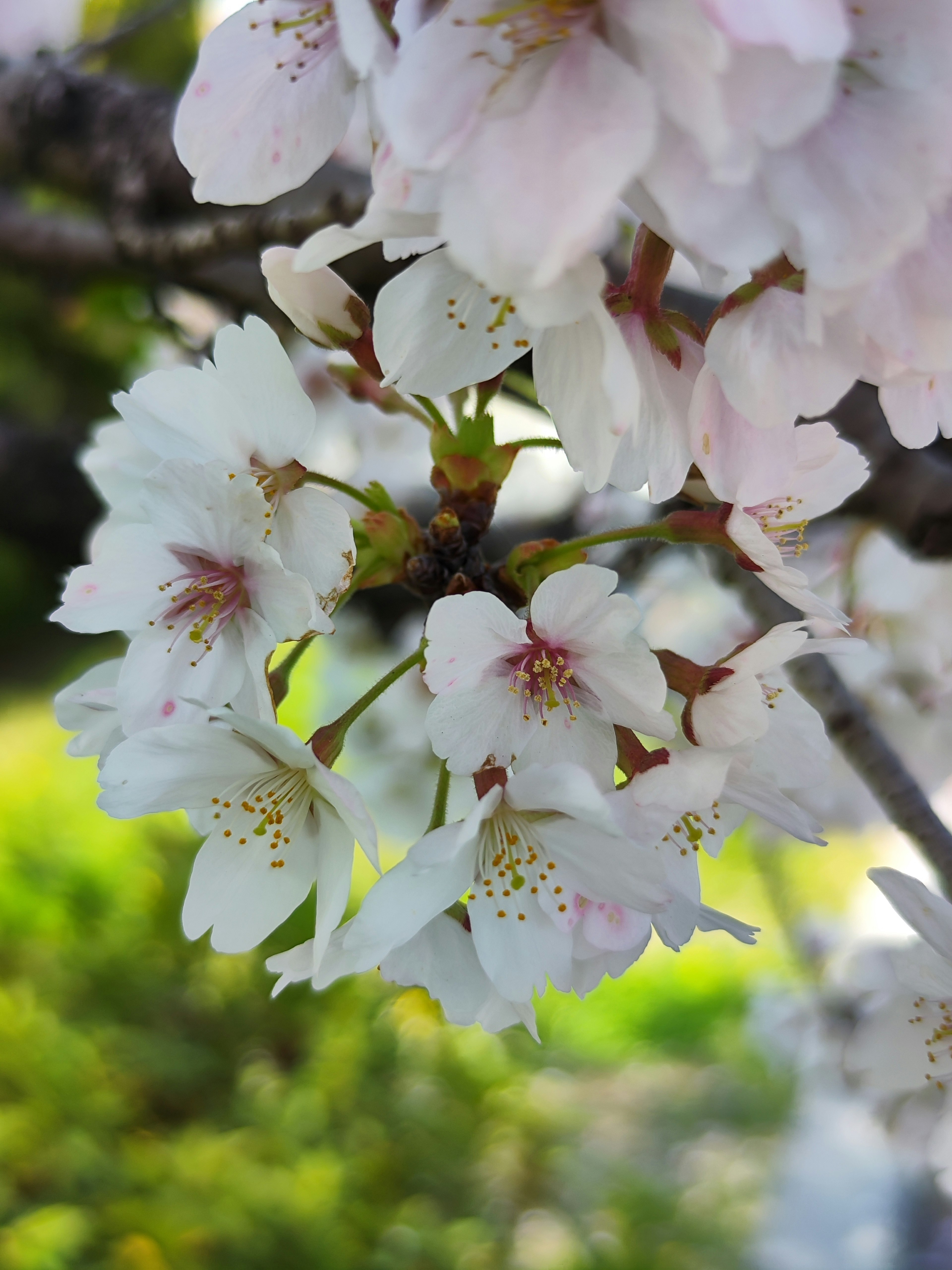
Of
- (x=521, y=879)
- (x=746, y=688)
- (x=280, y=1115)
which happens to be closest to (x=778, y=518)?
(x=746, y=688)

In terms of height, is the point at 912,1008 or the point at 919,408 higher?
the point at 919,408

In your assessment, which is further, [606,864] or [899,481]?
[899,481]

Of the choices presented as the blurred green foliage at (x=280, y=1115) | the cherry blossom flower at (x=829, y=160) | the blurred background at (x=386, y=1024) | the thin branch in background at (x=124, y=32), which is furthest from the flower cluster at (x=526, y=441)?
the blurred green foliage at (x=280, y=1115)

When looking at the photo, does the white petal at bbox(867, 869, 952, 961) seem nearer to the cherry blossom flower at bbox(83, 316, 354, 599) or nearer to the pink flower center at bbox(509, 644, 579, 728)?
the pink flower center at bbox(509, 644, 579, 728)

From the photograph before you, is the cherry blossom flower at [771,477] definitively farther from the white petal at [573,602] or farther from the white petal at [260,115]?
the white petal at [260,115]

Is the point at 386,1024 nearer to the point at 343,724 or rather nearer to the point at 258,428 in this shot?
the point at 343,724

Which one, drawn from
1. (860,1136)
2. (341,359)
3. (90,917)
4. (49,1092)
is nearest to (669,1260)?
(860,1136)
